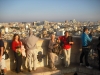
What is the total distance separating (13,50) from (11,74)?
2.66 feet

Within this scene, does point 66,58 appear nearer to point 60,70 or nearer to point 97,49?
point 60,70

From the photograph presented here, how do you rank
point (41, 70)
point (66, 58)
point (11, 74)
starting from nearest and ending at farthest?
point (11, 74)
point (41, 70)
point (66, 58)

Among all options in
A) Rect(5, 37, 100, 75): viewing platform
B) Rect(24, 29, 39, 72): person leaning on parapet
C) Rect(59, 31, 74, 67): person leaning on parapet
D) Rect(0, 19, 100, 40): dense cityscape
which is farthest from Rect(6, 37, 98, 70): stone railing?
Rect(0, 19, 100, 40): dense cityscape

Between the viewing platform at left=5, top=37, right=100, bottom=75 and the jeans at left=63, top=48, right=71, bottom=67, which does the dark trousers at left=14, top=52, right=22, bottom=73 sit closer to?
the viewing platform at left=5, top=37, right=100, bottom=75

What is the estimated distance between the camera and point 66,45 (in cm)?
680

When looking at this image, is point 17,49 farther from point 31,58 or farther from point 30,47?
point 31,58

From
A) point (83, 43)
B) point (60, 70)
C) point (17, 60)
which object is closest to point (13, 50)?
point (17, 60)

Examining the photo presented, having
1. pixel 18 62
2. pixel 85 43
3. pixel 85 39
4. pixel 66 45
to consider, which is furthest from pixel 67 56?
pixel 18 62

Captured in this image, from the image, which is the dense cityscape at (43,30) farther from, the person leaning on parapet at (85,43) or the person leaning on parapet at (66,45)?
the person leaning on parapet at (66,45)

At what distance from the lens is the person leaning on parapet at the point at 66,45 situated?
22.1 feet

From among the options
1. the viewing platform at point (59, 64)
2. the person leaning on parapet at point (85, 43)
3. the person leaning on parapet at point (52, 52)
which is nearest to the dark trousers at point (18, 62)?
the viewing platform at point (59, 64)

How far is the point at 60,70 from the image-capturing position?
6570 millimetres

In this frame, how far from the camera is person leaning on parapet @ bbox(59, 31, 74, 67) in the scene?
6.74 meters

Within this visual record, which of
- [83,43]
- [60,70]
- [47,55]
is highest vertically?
[83,43]
